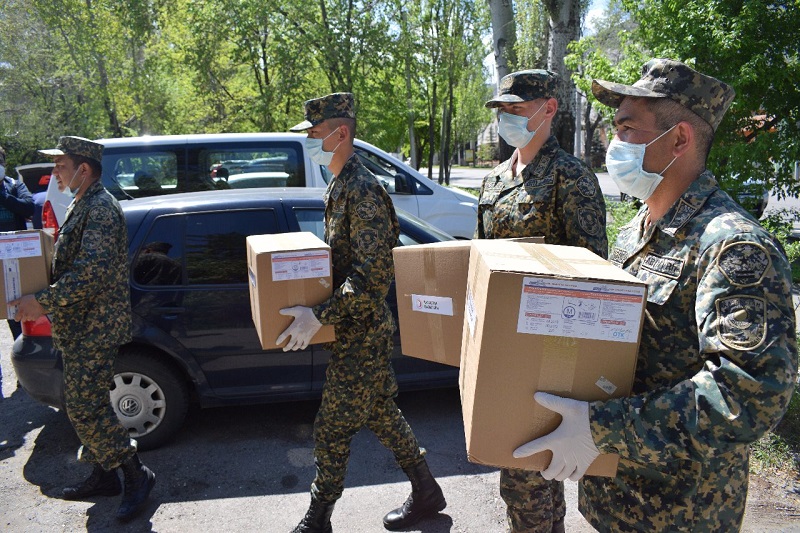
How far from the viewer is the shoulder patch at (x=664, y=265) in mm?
1454

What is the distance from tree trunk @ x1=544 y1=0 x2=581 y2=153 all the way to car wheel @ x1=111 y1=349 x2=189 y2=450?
16.1 feet

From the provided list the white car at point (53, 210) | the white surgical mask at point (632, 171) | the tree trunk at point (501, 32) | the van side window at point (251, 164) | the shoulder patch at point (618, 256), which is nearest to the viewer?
the white surgical mask at point (632, 171)

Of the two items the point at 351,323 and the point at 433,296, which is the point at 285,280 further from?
the point at 433,296

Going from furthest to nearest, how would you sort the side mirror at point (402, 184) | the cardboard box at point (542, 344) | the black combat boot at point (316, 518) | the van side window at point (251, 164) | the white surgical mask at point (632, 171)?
the side mirror at point (402, 184)
the van side window at point (251, 164)
the black combat boot at point (316, 518)
the white surgical mask at point (632, 171)
the cardboard box at point (542, 344)

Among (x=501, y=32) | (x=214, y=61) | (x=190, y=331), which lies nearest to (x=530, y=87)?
(x=190, y=331)

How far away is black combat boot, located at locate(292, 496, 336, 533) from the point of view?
9.32 feet

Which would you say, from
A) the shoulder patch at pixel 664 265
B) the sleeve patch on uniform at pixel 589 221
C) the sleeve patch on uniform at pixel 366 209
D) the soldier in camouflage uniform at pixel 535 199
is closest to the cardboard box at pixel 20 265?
the sleeve patch on uniform at pixel 366 209

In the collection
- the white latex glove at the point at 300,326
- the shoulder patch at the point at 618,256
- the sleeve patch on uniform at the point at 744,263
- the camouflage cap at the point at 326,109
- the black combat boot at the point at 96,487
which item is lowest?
the black combat boot at the point at 96,487

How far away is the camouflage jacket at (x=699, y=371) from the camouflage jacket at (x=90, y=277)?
2525 mm

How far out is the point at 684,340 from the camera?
56.7 inches

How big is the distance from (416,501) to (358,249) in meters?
1.40

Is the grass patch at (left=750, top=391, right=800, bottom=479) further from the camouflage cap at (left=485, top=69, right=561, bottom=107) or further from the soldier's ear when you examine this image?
the soldier's ear

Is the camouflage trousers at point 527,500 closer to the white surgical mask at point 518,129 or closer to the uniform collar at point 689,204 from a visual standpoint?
the uniform collar at point 689,204

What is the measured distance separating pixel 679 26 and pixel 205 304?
12.5 feet
